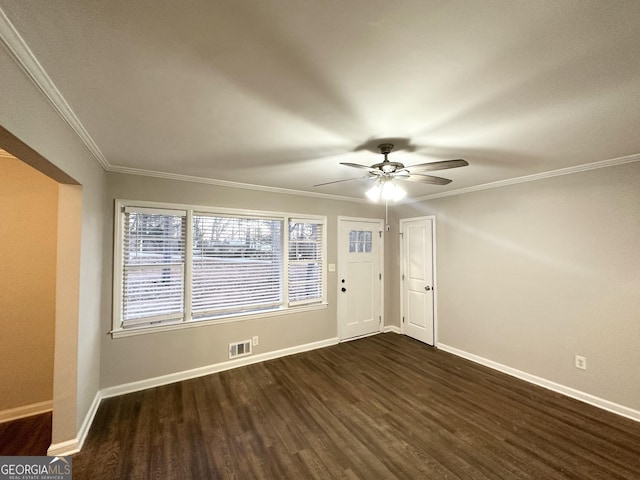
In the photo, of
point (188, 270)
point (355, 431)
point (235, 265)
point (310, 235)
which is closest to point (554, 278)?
point (355, 431)

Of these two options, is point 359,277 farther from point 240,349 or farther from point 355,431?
point 355,431

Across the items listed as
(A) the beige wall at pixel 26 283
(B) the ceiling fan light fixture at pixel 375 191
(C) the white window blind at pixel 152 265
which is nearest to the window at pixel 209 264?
(C) the white window blind at pixel 152 265

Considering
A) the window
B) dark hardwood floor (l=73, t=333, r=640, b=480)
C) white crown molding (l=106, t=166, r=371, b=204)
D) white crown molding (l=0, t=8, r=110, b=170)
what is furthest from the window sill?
white crown molding (l=0, t=8, r=110, b=170)

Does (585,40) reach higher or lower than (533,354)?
higher

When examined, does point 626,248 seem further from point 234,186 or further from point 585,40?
point 234,186

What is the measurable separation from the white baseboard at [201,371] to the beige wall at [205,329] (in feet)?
0.15

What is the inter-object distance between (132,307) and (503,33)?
149 inches

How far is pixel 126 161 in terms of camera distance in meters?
2.59

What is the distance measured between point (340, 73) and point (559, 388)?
394 cm

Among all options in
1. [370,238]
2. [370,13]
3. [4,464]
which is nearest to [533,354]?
[370,238]

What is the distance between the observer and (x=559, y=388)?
2.85 metres

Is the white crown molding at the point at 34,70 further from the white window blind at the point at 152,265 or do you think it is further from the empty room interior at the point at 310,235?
the white window blind at the point at 152,265

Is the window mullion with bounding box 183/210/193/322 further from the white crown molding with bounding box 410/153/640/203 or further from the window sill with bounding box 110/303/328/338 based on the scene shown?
the white crown molding with bounding box 410/153/640/203

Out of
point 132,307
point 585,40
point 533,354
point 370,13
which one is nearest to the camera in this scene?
point 370,13
